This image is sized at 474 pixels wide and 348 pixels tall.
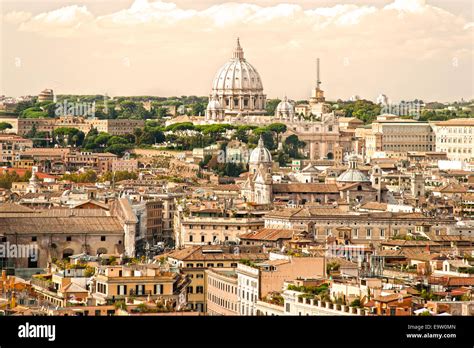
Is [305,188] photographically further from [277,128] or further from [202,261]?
[277,128]

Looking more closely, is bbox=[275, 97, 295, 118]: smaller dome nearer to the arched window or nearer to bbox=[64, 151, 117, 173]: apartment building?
bbox=[64, 151, 117, 173]: apartment building

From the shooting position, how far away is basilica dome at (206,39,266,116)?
8931cm

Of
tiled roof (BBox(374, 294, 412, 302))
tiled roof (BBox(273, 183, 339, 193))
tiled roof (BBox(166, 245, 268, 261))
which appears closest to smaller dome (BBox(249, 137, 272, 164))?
tiled roof (BBox(273, 183, 339, 193))

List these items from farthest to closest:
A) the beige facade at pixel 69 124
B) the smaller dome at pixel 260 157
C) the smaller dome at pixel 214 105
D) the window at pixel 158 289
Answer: the smaller dome at pixel 214 105 → the beige facade at pixel 69 124 → the smaller dome at pixel 260 157 → the window at pixel 158 289

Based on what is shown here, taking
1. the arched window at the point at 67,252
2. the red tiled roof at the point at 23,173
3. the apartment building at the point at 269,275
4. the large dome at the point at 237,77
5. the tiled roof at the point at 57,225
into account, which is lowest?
the red tiled roof at the point at 23,173

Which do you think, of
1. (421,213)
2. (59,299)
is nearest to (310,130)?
(421,213)

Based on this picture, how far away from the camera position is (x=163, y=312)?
576 inches

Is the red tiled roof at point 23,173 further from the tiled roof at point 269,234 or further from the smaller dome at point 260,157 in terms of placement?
the tiled roof at point 269,234

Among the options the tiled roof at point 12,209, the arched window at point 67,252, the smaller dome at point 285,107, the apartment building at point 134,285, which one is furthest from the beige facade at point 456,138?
the apartment building at point 134,285

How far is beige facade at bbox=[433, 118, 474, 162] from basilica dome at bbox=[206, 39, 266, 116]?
17.0 meters

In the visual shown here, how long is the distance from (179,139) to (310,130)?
27.6 ft

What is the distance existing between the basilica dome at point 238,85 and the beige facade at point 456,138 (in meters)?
17.0

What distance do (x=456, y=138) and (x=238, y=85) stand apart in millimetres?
19733

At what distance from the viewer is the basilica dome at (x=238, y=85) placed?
293ft
